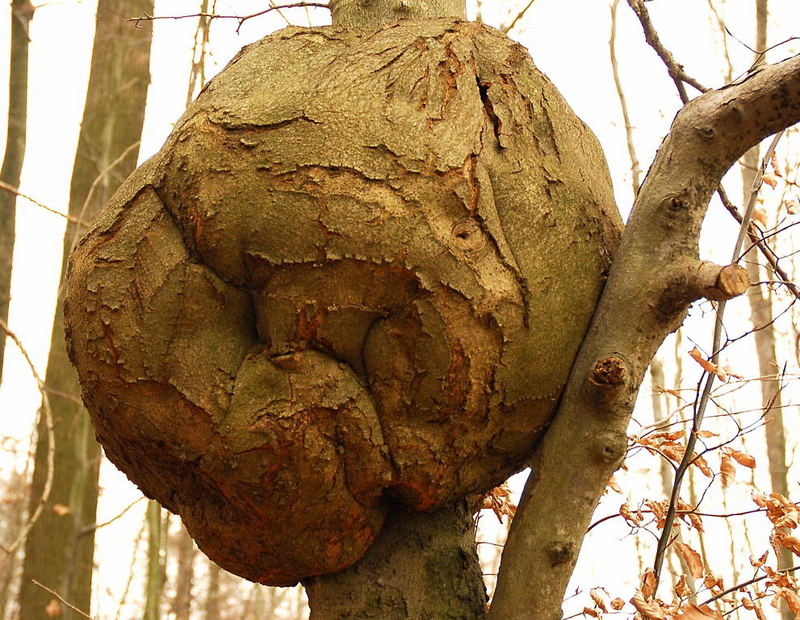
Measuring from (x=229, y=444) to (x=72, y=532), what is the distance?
3717 mm

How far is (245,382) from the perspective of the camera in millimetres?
1895

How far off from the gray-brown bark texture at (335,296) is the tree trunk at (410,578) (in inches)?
4.1

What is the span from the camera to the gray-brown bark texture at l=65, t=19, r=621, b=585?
1.85 metres

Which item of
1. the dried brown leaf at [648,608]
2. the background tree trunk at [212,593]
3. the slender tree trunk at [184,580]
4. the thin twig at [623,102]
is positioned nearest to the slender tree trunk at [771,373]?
the thin twig at [623,102]

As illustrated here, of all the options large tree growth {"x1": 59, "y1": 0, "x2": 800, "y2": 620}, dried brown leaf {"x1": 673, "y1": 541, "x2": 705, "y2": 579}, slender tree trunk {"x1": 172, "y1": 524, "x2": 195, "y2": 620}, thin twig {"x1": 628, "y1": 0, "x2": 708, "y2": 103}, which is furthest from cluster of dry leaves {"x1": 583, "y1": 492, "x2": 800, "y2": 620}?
slender tree trunk {"x1": 172, "y1": 524, "x2": 195, "y2": 620}

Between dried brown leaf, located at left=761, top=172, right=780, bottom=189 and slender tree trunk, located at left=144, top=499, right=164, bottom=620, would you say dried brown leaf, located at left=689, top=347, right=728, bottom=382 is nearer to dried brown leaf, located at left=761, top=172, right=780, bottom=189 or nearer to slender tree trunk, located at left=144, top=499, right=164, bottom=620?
dried brown leaf, located at left=761, top=172, right=780, bottom=189

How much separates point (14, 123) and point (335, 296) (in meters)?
3.85

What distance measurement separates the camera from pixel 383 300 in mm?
1869

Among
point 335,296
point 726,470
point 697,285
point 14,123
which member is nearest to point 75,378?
point 14,123

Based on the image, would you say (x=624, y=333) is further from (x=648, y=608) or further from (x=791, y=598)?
(x=791, y=598)

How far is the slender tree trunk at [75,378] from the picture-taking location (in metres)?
5.04

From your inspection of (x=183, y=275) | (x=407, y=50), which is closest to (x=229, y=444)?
(x=183, y=275)

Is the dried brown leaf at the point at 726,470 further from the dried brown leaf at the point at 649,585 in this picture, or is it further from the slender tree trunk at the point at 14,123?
the slender tree trunk at the point at 14,123

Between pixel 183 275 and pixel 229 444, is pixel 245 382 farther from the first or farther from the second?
pixel 183 275
